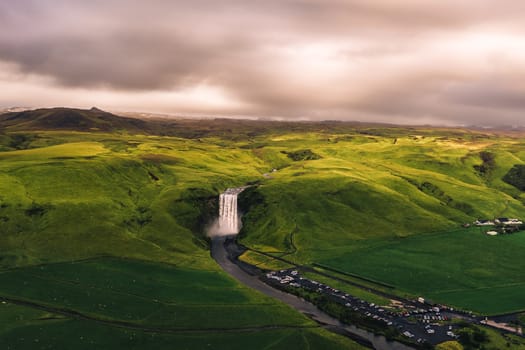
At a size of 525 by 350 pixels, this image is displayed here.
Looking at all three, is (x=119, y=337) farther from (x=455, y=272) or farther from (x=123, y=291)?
(x=455, y=272)

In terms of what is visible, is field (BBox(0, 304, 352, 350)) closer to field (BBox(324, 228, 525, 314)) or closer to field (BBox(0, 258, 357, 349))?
field (BBox(0, 258, 357, 349))

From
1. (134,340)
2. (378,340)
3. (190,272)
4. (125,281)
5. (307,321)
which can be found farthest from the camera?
(190,272)

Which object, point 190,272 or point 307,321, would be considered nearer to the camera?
point 307,321

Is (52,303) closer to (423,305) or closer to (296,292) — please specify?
(296,292)

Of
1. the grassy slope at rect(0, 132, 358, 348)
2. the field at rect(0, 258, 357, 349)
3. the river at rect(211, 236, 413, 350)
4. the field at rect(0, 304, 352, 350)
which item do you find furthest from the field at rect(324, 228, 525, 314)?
the field at rect(0, 304, 352, 350)

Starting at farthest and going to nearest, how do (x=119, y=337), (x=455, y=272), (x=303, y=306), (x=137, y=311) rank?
1. (x=455, y=272)
2. (x=303, y=306)
3. (x=137, y=311)
4. (x=119, y=337)

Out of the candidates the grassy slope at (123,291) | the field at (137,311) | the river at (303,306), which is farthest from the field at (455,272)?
the grassy slope at (123,291)

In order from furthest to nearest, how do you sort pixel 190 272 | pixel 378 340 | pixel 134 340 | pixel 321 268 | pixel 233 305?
pixel 321 268, pixel 190 272, pixel 233 305, pixel 378 340, pixel 134 340

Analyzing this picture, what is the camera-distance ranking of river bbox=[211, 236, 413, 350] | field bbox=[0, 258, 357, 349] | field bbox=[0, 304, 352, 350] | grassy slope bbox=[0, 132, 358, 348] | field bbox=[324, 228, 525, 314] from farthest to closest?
field bbox=[324, 228, 525, 314], river bbox=[211, 236, 413, 350], grassy slope bbox=[0, 132, 358, 348], field bbox=[0, 258, 357, 349], field bbox=[0, 304, 352, 350]

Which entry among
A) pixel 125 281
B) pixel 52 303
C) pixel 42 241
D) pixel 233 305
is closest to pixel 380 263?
pixel 233 305

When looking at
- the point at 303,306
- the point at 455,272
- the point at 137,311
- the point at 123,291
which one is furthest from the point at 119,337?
the point at 455,272
